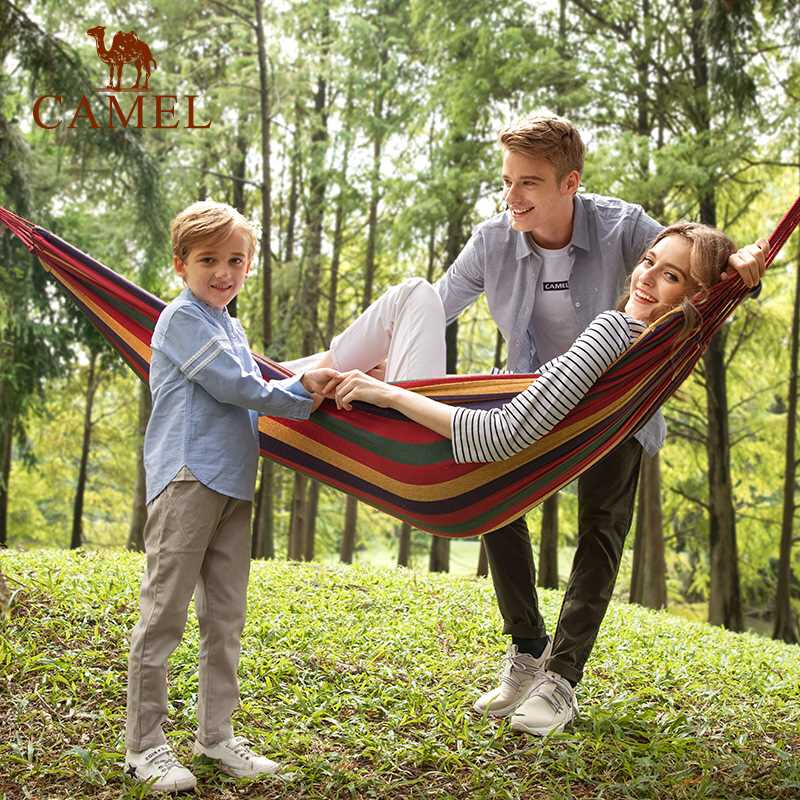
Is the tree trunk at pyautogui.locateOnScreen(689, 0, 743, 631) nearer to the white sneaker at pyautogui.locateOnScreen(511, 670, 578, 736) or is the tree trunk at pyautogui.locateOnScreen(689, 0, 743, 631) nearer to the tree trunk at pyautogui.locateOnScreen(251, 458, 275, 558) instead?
the tree trunk at pyautogui.locateOnScreen(251, 458, 275, 558)

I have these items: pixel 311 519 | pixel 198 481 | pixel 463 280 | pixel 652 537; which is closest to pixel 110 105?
pixel 463 280

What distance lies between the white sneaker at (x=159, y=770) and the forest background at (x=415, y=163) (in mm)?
3598

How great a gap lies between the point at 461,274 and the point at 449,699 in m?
1.16

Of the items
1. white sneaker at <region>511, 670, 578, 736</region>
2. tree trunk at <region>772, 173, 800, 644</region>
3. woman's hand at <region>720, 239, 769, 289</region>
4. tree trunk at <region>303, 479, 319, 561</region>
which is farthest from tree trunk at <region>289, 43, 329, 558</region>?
woman's hand at <region>720, 239, 769, 289</region>

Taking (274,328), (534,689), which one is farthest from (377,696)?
(274,328)

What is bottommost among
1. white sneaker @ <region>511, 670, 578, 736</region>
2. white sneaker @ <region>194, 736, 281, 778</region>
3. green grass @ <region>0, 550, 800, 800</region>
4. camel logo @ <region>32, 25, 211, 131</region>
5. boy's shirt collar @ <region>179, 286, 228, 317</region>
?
green grass @ <region>0, 550, 800, 800</region>

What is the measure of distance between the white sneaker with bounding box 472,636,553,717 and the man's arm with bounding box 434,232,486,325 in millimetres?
888

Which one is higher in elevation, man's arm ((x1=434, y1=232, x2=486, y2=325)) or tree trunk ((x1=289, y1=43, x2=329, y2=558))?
tree trunk ((x1=289, y1=43, x2=329, y2=558))

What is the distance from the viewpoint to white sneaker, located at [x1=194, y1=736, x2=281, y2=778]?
1.92 meters

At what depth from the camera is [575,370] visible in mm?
1754

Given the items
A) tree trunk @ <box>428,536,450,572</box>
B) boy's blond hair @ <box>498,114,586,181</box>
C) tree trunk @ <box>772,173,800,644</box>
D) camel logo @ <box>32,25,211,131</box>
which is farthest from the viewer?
tree trunk @ <box>428,536,450,572</box>

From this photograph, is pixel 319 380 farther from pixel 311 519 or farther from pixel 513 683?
pixel 311 519

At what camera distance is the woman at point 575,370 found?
5.78ft

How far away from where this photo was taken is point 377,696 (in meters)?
2.50
